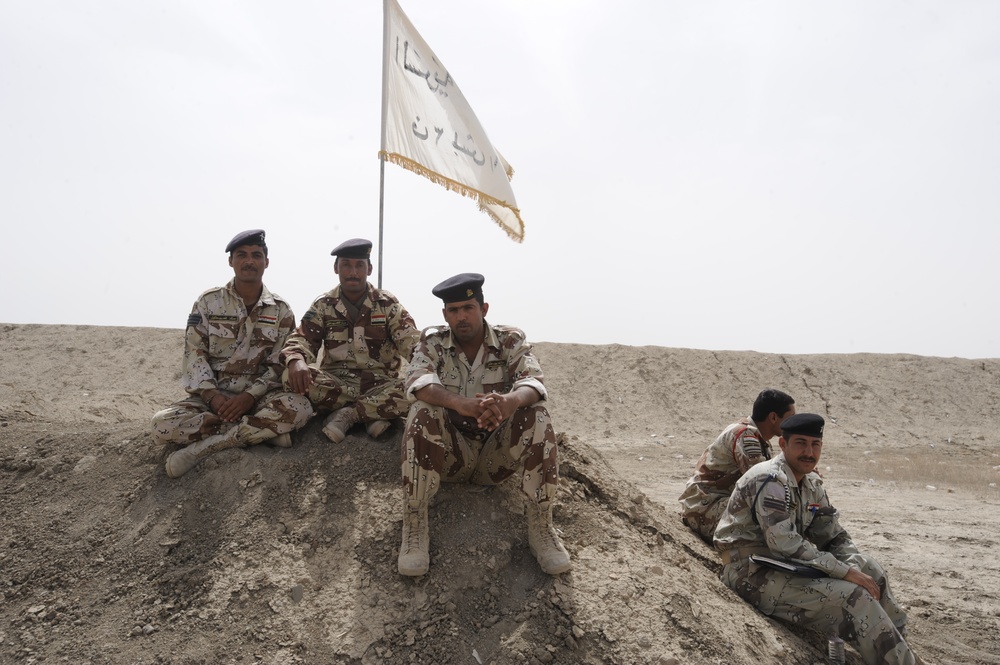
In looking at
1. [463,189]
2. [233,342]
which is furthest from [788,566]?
[463,189]

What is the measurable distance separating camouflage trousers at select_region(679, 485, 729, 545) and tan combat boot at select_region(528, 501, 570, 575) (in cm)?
174

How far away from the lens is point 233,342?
4941 mm

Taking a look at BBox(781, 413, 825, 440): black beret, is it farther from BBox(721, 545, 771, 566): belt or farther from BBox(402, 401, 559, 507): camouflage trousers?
BBox(402, 401, 559, 507): camouflage trousers

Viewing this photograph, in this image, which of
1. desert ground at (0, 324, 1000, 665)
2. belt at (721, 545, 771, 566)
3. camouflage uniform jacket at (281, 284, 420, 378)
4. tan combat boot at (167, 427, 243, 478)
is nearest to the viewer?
desert ground at (0, 324, 1000, 665)

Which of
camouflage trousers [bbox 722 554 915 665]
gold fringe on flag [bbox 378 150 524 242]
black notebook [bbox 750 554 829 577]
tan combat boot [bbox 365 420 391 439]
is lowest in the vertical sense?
camouflage trousers [bbox 722 554 915 665]

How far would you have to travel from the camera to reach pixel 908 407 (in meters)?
14.7

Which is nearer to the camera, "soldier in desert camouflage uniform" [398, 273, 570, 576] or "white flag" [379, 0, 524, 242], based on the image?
"soldier in desert camouflage uniform" [398, 273, 570, 576]

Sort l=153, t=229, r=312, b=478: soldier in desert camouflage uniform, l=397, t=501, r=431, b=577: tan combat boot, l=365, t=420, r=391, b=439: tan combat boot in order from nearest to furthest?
1. l=397, t=501, r=431, b=577: tan combat boot
2. l=153, t=229, r=312, b=478: soldier in desert camouflage uniform
3. l=365, t=420, r=391, b=439: tan combat boot

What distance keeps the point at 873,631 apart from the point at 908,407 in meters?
12.6

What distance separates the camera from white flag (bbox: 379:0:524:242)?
20.7 ft

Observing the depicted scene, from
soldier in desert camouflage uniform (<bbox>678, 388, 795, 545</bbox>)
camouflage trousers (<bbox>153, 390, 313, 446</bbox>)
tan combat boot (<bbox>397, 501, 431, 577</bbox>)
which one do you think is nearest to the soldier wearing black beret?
camouflage trousers (<bbox>153, 390, 313, 446</bbox>)

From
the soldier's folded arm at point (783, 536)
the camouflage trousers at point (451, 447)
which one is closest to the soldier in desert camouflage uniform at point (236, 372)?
the camouflage trousers at point (451, 447)

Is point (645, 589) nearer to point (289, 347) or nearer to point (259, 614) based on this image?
point (259, 614)

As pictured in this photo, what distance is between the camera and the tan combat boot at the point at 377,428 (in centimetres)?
472
